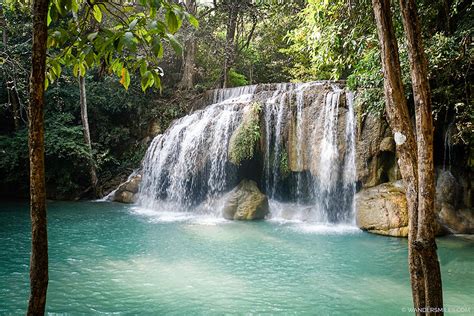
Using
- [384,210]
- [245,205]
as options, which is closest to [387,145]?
[384,210]

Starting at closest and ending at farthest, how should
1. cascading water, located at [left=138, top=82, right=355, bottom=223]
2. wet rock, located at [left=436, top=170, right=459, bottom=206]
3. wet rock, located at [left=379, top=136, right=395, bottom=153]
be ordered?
wet rock, located at [left=436, top=170, right=459, bottom=206], wet rock, located at [left=379, top=136, right=395, bottom=153], cascading water, located at [left=138, top=82, right=355, bottom=223]

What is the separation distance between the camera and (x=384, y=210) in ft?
27.6

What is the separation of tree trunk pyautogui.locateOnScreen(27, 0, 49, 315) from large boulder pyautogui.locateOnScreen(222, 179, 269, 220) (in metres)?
8.50

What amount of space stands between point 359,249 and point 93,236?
5423mm

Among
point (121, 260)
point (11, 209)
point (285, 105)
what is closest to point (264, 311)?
point (121, 260)

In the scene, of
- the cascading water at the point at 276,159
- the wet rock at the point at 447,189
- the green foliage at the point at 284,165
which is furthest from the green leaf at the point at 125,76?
the green foliage at the point at 284,165

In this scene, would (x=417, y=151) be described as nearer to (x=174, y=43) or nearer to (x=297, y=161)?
(x=174, y=43)

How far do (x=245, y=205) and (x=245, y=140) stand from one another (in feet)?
6.10

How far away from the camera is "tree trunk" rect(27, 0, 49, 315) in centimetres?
181

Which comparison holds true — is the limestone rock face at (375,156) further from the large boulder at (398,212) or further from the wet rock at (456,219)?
the wet rock at (456,219)

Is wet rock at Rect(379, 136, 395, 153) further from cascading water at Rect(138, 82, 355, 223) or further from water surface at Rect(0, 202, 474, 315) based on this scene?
water surface at Rect(0, 202, 474, 315)

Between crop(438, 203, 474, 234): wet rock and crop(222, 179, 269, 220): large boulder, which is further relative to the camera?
crop(222, 179, 269, 220): large boulder

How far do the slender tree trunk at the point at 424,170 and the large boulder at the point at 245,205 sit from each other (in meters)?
7.89

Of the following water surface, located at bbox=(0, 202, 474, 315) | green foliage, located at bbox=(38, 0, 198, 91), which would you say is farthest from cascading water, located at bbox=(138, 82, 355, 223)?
green foliage, located at bbox=(38, 0, 198, 91)
